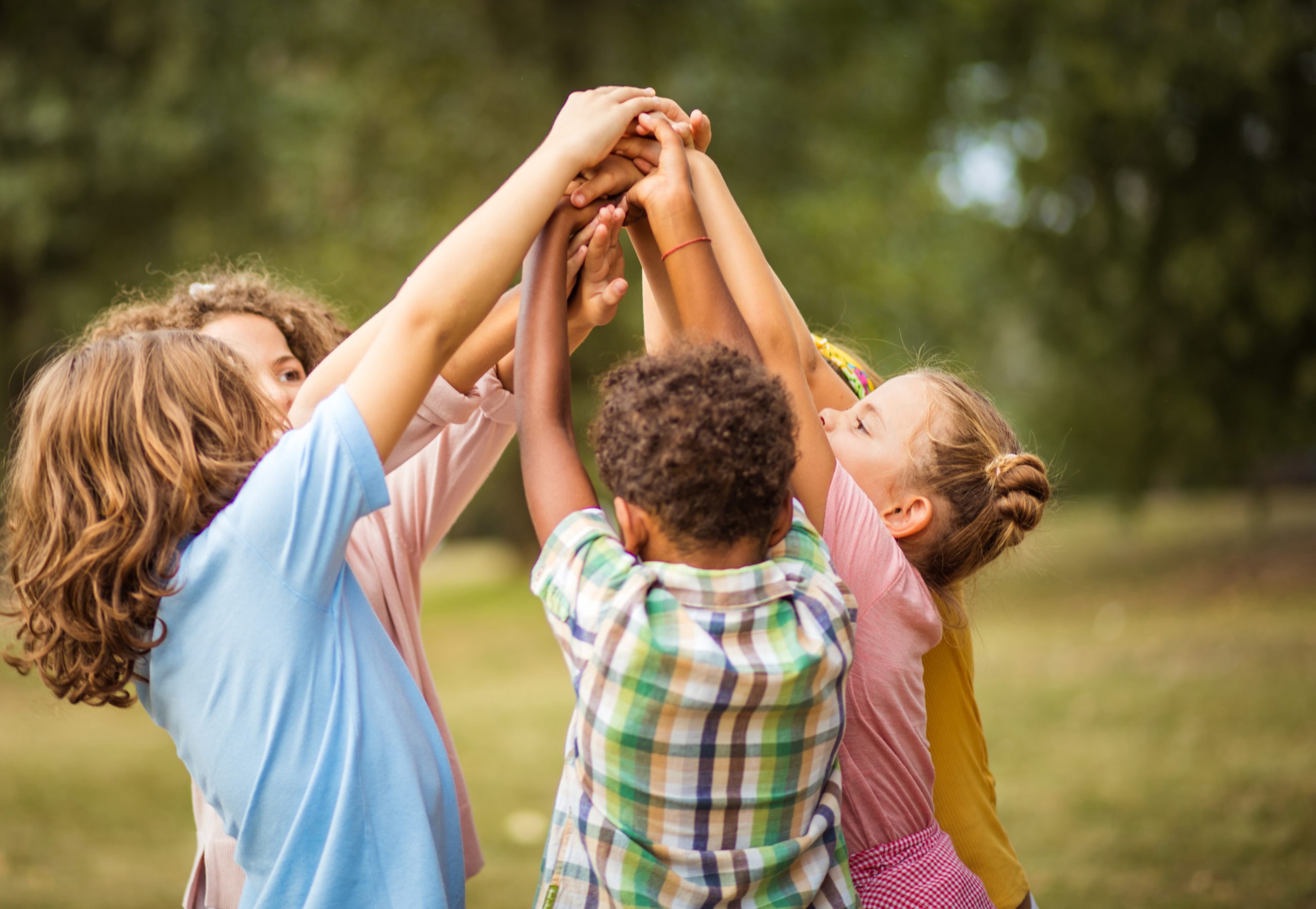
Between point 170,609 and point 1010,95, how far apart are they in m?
11.7

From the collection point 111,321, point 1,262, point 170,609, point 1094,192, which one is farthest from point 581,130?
point 1,262

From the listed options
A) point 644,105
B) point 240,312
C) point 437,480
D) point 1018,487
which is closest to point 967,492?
point 1018,487

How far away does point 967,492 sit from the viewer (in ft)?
6.93

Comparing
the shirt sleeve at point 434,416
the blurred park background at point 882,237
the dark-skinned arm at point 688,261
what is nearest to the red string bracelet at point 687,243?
the dark-skinned arm at point 688,261

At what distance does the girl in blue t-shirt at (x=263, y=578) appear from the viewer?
64.1 inches

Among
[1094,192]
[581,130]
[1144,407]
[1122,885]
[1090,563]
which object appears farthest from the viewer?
[1090,563]

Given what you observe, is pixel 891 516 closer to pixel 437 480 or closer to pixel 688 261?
pixel 688 261

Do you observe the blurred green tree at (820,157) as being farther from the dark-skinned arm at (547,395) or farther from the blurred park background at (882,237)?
Answer: the dark-skinned arm at (547,395)

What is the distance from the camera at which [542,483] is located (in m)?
1.63

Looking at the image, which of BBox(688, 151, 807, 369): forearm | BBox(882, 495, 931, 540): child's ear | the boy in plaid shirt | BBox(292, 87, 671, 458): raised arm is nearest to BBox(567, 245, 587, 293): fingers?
BBox(292, 87, 671, 458): raised arm

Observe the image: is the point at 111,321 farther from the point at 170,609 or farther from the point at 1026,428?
the point at 1026,428

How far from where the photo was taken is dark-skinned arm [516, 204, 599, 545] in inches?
64.1

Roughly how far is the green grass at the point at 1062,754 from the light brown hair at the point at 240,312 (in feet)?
2.67

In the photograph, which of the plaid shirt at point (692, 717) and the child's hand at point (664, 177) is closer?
the plaid shirt at point (692, 717)
